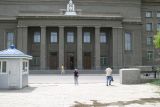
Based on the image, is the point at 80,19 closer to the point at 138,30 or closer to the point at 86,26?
the point at 86,26

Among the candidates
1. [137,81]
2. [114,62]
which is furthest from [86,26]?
[137,81]

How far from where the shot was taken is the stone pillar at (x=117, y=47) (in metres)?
60.2

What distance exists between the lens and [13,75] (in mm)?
26203

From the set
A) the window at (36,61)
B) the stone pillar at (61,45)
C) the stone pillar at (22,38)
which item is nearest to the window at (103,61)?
the stone pillar at (61,45)

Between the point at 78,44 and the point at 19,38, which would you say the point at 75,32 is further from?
the point at 19,38

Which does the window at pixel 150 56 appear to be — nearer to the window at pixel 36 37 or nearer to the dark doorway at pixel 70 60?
the dark doorway at pixel 70 60

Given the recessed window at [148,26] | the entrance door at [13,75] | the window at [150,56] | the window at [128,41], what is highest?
the recessed window at [148,26]

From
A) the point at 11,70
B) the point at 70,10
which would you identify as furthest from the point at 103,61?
the point at 11,70

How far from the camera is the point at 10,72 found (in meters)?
26.2

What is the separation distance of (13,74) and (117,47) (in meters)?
36.6

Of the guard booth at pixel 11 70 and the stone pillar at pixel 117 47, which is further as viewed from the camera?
the stone pillar at pixel 117 47

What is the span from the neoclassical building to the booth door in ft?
107

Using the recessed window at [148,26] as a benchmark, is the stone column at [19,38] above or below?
below

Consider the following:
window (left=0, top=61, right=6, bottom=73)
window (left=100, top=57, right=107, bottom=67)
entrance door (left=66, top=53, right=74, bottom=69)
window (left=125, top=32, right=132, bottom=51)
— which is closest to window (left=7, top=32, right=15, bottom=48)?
entrance door (left=66, top=53, right=74, bottom=69)
